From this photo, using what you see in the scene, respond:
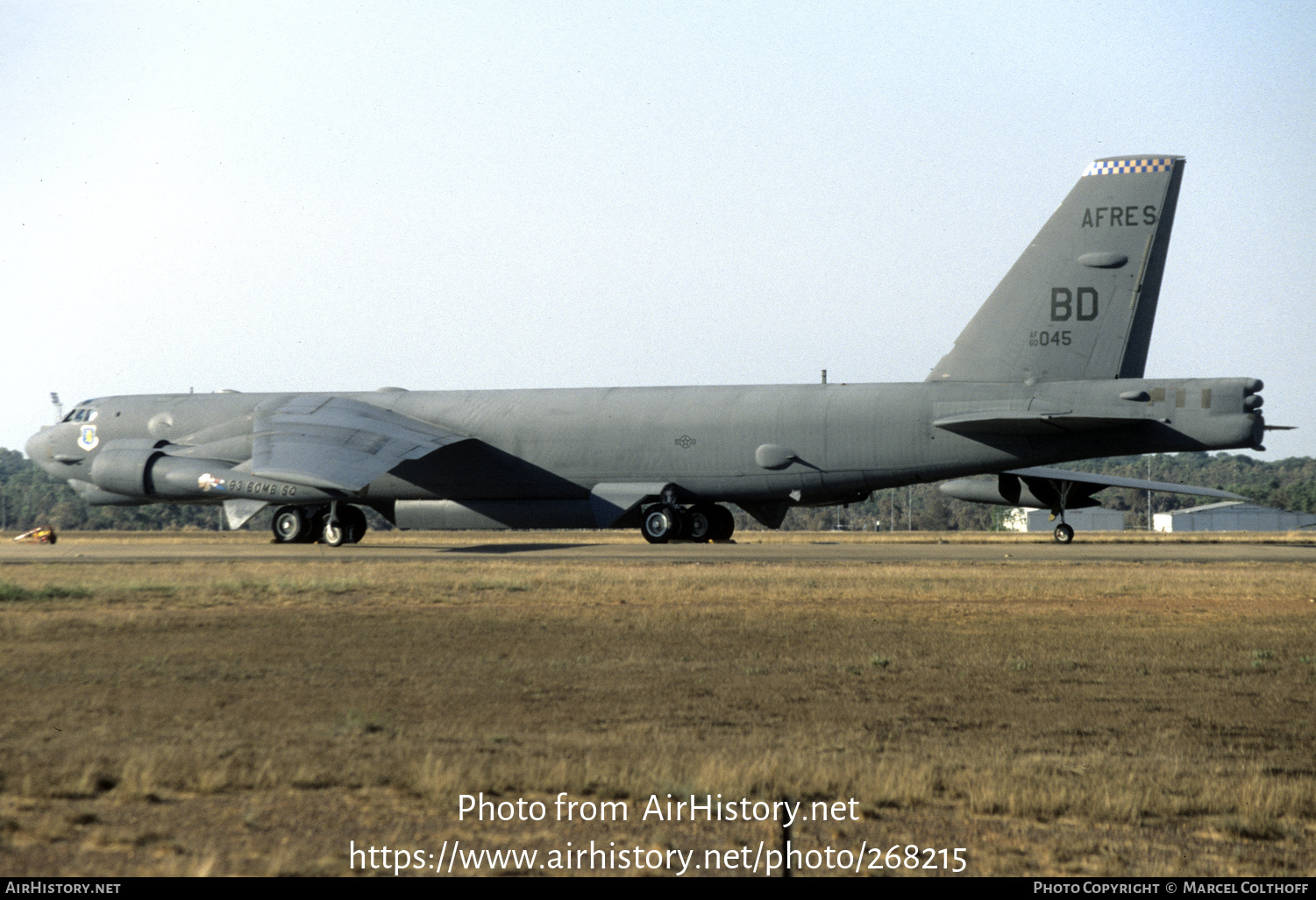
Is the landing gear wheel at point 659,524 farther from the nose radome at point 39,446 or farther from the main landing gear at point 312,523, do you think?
the nose radome at point 39,446

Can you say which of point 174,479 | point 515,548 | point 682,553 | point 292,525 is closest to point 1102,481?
point 682,553

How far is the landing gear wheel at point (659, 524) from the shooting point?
110 feet

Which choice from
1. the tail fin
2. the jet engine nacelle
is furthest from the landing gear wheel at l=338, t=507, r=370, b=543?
the tail fin

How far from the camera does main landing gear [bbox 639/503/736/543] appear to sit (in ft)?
110

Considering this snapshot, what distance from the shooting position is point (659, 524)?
33531 millimetres

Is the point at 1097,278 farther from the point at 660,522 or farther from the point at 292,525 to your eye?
the point at 292,525

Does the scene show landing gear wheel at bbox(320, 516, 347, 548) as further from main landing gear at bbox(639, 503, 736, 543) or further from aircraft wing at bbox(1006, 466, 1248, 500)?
aircraft wing at bbox(1006, 466, 1248, 500)

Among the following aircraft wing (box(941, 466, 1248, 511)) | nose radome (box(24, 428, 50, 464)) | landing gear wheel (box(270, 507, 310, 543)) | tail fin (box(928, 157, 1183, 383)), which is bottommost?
landing gear wheel (box(270, 507, 310, 543))

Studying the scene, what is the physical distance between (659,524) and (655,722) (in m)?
23.6

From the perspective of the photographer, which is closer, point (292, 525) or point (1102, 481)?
point (292, 525)

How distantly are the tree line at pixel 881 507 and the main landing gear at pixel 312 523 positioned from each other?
4770 cm

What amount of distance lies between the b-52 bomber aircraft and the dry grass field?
10.2m

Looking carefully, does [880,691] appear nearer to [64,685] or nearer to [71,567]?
[64,685]
